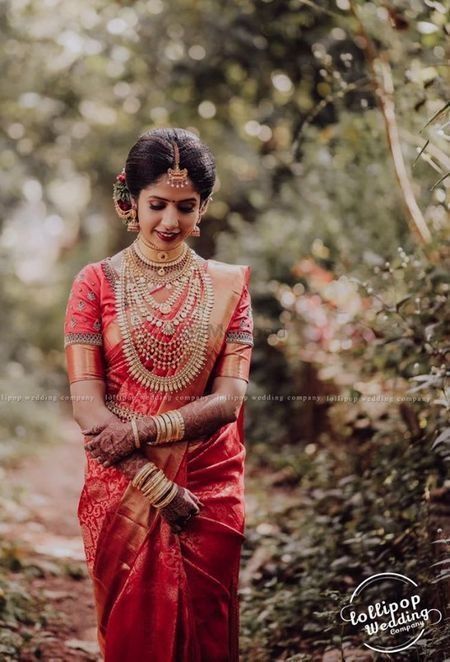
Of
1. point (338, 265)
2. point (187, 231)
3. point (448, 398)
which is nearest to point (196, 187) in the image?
point (187, 231)

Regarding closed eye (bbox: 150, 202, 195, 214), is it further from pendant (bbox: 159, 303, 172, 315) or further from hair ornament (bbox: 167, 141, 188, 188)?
pendant (bbox: 159, 303, 172, 315)

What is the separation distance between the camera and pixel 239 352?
2.48 m

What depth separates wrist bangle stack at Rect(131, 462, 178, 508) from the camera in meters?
2.29

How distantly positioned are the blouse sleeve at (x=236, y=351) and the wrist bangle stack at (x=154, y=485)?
38cm

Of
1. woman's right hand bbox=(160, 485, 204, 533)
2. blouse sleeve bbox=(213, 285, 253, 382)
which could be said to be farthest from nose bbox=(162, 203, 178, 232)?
woman's right hand bbox=(160, 485, 204, 533)

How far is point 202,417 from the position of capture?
236 cm

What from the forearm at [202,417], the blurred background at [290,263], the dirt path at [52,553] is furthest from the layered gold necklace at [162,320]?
the dirt path at [52,553]

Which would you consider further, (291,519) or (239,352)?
(291,519)

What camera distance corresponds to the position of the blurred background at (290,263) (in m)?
3.49

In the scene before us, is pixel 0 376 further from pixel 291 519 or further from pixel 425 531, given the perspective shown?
pixel 425 531

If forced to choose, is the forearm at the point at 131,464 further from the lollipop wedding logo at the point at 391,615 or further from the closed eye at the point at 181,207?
the lollipop wedding logo at the point at 391,615

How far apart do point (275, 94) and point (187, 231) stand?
4.93 metres

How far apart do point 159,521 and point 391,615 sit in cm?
103

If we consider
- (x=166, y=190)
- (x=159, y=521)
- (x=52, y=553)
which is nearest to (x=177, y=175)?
(x=166, y=190)
